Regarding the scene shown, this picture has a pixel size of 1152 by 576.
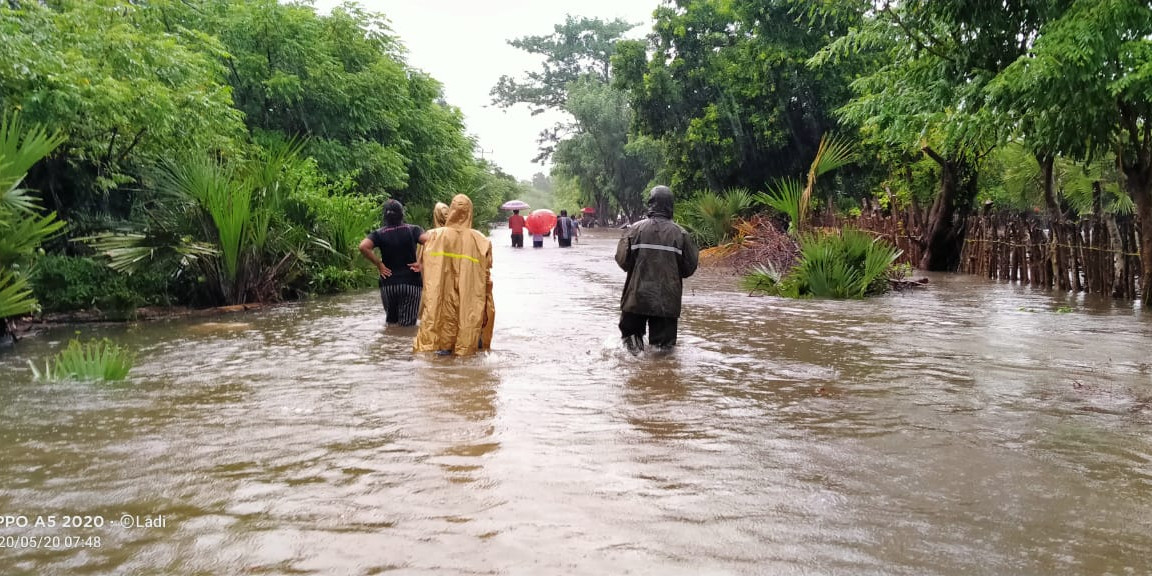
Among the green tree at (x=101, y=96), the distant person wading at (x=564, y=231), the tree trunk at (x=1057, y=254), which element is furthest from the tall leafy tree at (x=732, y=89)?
the green tree at (x=101, y=96)

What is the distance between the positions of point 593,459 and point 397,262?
5.62 m

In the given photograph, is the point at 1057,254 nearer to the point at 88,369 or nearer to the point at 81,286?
the point at 88,369

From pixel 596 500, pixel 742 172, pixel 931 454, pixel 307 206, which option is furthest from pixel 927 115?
pixel 742 172

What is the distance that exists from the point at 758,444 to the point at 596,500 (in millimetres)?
1425

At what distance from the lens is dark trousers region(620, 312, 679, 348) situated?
8.59 m

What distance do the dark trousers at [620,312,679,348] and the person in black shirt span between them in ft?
8.39

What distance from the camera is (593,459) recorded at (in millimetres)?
4855

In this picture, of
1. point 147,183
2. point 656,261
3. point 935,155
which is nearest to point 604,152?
point 935,155

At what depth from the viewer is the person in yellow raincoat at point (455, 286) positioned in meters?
8.27

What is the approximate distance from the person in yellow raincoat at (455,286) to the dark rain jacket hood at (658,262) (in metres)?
1.39

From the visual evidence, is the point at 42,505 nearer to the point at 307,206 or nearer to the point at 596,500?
the point at 596,500

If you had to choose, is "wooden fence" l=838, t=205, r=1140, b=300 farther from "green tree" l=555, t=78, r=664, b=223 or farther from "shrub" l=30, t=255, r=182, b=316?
"green tree" l=555, t=78, r=664, b=223

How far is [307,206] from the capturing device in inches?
571

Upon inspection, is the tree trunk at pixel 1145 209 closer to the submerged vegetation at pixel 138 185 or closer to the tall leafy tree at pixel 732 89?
the submerged vegetation at pixel 138 185
